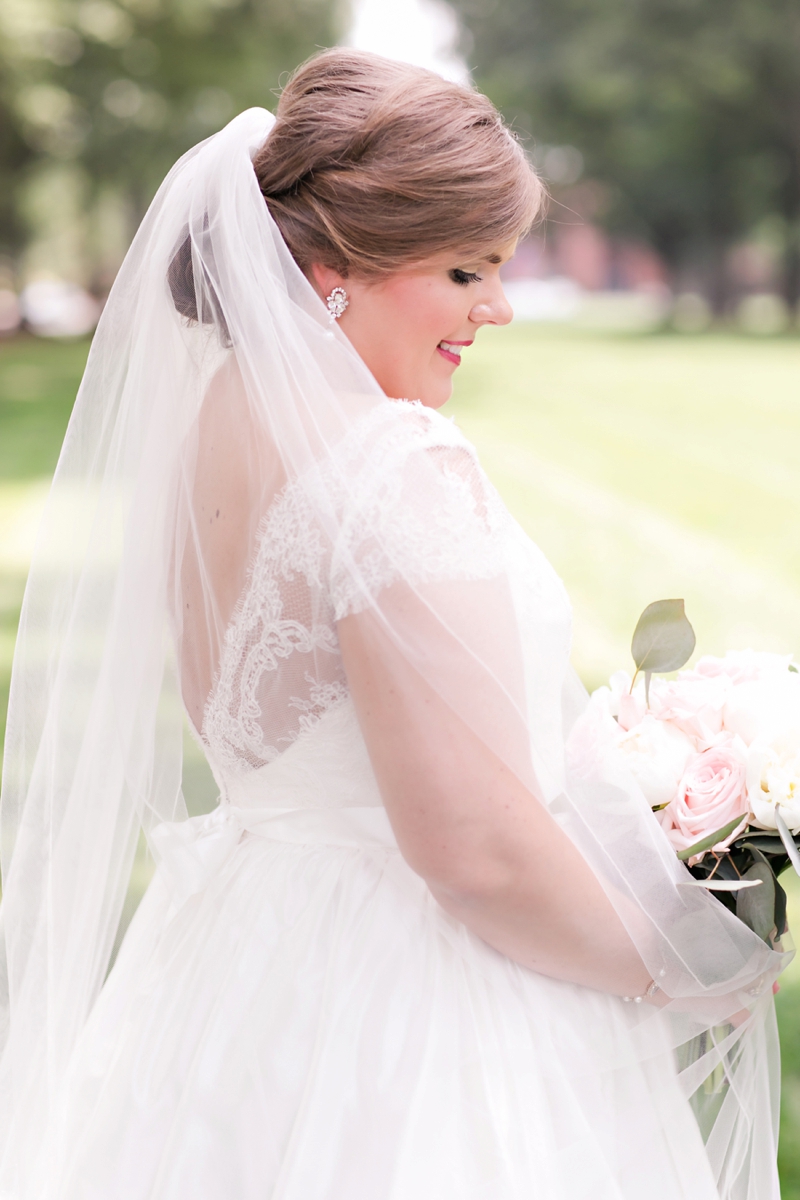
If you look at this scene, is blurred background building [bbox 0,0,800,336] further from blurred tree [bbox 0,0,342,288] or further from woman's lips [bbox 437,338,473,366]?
woman's lips [bbox 437,338,473,366]

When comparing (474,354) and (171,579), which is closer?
(171,579)

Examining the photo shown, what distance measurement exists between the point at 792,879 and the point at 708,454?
447 inches

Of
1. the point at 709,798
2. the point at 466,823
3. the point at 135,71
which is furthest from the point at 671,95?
the point at 466,823

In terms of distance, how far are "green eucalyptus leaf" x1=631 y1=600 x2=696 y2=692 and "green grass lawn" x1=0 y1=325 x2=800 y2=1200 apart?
0.83 metres

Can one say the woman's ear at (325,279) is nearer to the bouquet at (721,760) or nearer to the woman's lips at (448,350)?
the woman's lips at (448,350)

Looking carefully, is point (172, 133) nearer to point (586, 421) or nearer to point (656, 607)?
point (586, 421)

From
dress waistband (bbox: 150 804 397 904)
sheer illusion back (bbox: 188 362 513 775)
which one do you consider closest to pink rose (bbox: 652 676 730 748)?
sheer illusion back (bbox: 188 362 513 775)

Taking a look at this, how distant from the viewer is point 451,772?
1.44 metres

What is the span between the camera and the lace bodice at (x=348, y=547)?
1449 millimetres

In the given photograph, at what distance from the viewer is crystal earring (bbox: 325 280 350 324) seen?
5.53ft

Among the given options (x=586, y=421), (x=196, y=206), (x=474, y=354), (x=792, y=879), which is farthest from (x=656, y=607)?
(x=474, y=354)

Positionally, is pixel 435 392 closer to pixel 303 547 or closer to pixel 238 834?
pixel 303 547

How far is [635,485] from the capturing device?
43.0 ft

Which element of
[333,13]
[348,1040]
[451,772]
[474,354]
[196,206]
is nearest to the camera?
[451,772]
